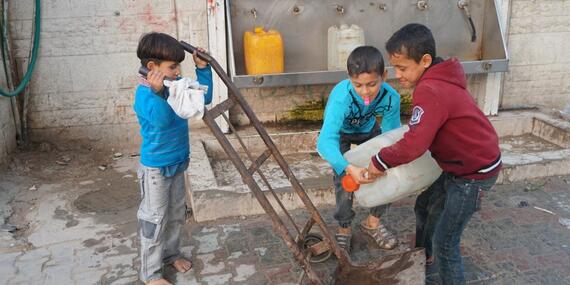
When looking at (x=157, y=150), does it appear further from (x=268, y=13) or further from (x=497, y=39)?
(x=497, y=39)

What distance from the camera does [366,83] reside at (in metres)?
3.06

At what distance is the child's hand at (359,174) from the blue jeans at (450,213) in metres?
0.46

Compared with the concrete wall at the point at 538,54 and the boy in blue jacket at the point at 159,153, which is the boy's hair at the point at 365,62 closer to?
the boy in blue jacket at the point at 159,153

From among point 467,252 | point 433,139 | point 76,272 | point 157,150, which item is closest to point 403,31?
point 433,139

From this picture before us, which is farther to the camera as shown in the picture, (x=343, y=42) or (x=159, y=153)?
(x=343, y=42)

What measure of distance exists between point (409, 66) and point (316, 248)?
1363 mm

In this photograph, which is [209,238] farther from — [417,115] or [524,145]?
[524,145]

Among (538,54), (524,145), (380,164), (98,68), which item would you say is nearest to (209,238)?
(380,164)

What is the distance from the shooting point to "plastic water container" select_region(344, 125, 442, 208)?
120 inches

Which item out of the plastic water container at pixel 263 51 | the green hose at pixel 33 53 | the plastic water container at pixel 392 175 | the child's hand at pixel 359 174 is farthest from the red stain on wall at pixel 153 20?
the child's hand at pixel 359 174

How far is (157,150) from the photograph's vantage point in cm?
307

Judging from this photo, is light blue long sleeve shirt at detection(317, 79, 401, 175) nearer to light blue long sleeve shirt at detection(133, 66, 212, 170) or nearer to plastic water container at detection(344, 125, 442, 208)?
plastic water container at detection(344, 125, 442, 208)

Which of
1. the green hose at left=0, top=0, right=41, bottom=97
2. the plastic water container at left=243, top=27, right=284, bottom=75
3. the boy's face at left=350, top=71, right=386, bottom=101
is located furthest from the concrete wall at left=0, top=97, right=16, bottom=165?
the boy's face at left=350, top=71, right=386, bottom=101

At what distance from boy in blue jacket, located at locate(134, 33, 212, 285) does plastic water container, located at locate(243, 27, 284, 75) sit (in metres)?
2.14
